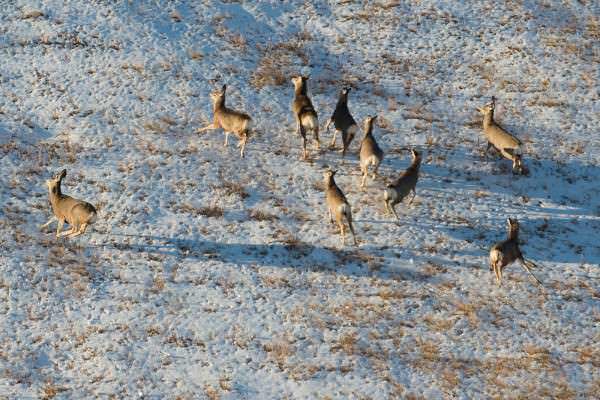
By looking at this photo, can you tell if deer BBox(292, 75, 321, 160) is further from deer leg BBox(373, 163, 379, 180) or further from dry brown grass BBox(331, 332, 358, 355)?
dry brown grass BBox(331, 332, 358, 355)

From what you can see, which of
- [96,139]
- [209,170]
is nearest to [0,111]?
[96,139]

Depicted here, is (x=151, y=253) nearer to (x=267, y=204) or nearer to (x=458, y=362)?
(x=267, y=204)

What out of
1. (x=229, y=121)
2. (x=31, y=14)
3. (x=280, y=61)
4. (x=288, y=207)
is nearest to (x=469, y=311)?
(x=288, y=207)

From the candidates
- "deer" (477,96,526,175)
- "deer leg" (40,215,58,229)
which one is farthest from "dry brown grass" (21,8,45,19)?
"deer" (477,96,526,175)

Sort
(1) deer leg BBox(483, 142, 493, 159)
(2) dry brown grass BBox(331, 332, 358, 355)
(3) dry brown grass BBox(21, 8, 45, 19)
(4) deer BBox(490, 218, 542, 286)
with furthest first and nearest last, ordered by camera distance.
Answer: (3) dry brown grass BBox(21, 8, 45, 19)
(1) deer leg BBox(483, 142, 493, 159)
(4) deer BBox(490, 218, 542, 286)
(2) dry brown grass BBox(331, 332, 358, 355)

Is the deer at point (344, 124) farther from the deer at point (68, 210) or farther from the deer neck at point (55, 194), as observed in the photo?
the deer neck at point (55, 194)

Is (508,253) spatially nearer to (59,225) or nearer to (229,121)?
(229,121)

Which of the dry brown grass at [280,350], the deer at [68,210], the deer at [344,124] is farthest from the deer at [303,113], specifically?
the dry brown grass at [280,350]

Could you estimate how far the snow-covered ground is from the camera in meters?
16.3

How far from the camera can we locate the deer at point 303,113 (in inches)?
845

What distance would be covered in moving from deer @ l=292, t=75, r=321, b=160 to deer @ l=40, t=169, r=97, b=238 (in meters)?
5.97

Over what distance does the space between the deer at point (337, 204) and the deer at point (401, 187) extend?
1099 millimetres

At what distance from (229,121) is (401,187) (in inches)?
198

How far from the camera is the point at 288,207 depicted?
2025 cm
